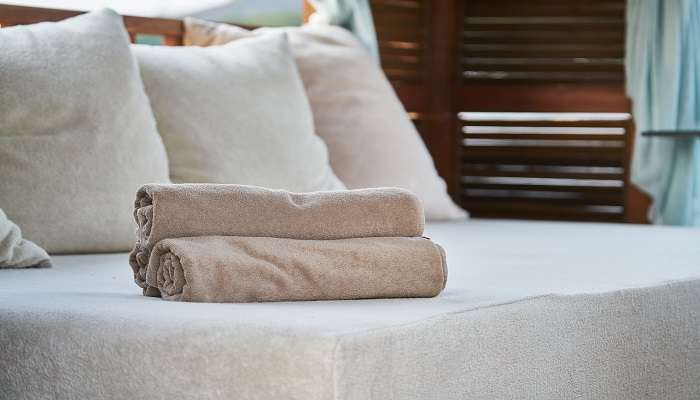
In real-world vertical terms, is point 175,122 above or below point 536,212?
above

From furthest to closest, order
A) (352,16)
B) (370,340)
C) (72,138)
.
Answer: (352,16) → (72,138) → (370,340)

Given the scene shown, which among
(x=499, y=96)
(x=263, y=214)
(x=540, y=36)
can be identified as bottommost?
(x=499, y=96)

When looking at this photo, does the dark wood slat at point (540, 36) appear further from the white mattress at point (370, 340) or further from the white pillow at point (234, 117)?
the white mattress at point (370, 340)

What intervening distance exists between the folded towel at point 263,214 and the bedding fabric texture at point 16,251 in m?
0.34

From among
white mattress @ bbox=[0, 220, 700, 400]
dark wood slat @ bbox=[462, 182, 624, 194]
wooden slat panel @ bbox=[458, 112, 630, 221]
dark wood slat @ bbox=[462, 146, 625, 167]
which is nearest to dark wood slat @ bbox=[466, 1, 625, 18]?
wooden slat panel @ bbox=[458, 112, 630, 221]

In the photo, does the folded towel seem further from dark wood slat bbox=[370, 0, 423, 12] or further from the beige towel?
dark wood slat bbox=[370, 0, 423, 12]

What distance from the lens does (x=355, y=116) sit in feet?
9.34

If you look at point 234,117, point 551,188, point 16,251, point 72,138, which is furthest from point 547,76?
point 16,251

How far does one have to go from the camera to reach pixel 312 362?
108 cm

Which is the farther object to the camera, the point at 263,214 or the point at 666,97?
the point at 666,97

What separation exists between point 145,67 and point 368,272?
1112 millimetres

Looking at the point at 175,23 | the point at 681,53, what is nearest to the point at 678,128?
the point at 681,53

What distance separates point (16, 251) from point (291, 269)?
1.93ft

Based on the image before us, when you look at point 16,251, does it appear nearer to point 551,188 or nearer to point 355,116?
point 355,116
